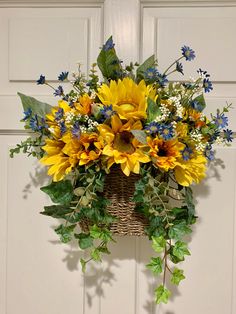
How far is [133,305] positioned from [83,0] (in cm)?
91

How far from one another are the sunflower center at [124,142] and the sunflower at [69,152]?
0.14ft

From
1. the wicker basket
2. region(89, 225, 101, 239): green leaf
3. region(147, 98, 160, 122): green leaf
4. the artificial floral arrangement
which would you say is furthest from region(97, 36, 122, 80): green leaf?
region(89, 225, 101, 239): green leaf

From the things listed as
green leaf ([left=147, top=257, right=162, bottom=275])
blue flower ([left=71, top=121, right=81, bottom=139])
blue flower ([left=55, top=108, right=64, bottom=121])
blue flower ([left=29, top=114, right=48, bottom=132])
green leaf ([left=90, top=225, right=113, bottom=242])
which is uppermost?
blue flower ([left=55, top=108, right=64, bottom=121])

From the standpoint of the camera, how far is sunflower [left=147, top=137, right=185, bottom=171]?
876 millimetres

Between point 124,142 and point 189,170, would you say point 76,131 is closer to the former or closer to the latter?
point 124,142

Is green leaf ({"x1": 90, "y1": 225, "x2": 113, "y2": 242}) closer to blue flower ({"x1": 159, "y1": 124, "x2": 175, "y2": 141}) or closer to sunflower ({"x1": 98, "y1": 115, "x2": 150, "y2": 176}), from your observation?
sunflower ({"x1": 98, "y1": 115, "x2": 150, "y2": 176})

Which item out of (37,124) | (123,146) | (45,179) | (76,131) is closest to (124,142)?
(123,146)

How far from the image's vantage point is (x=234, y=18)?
1.12m

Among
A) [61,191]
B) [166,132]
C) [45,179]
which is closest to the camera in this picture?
[166,132]

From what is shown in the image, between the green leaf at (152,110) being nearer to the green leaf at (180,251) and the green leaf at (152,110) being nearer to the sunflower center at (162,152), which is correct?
Answer: the sunflower center at (162,152)

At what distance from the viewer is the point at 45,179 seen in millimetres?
1159

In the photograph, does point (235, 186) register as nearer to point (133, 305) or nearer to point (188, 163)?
point (188, 163)

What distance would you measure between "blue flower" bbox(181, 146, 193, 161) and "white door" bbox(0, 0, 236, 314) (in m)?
0.25

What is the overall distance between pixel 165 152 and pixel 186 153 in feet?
0.16
